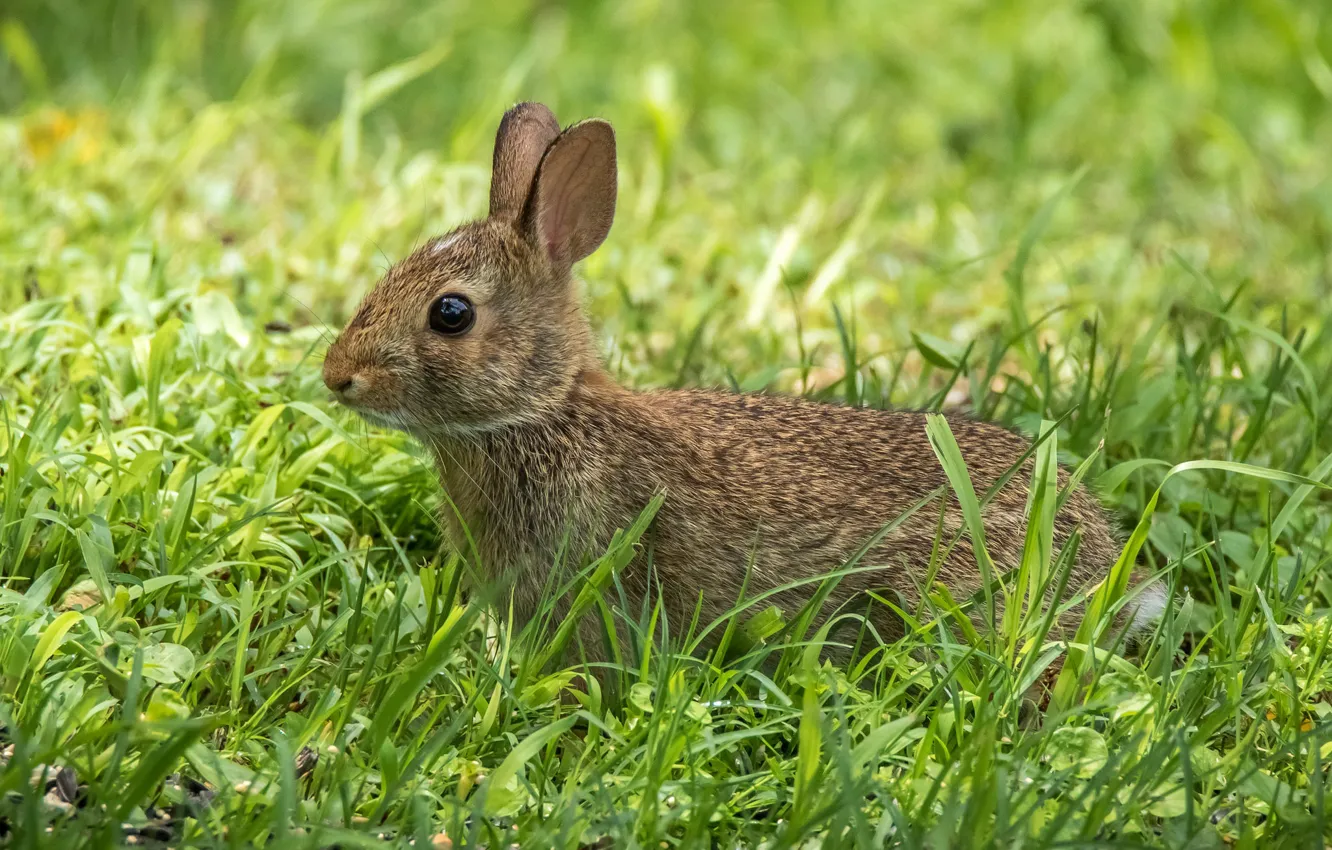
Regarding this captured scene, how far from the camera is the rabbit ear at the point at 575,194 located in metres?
4.30

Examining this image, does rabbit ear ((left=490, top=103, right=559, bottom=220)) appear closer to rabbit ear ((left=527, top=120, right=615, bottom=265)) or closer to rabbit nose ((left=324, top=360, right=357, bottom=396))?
rabbit ear ((left=527, top=120, right=615, bottom=265))

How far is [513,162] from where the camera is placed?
14.9ft

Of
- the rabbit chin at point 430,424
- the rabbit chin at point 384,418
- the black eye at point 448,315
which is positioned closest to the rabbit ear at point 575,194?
the black eye at point 448,315

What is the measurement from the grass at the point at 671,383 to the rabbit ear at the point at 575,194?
38 centimetres

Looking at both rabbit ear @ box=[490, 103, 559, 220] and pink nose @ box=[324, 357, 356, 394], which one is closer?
pink nose @ box=[324, 357, 356, 394]

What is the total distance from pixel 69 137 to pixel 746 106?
12.6 feet

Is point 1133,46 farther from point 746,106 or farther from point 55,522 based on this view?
point 55,522

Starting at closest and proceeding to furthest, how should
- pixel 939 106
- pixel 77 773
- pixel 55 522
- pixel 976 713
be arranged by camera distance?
pixel 77 773, pixel 976 713, pixel 55 522, pixel 939 106

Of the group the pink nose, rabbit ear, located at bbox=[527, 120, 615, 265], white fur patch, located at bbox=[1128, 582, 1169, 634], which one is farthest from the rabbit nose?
white fur patch, located at bbox=[1128, 582, 1169, 634]

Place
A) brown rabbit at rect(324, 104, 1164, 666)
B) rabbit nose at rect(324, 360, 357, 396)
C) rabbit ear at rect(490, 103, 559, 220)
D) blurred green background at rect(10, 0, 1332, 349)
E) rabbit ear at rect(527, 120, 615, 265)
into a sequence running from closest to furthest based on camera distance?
1. rabbit nose at rect(324, 360, 357, 396)
2. brown rabbit at rect(324, 104, 1164, 666)
3. rabbit ear at rect(527, 120, 615, 265)
4. rabbit ear at rect(490, 103, 559, 220)
5. blurred green background at rect(10, 0, 1332, 349)

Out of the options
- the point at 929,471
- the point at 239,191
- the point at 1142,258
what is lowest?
the point at 929,471

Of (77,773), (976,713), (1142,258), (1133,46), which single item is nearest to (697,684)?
(976,713)

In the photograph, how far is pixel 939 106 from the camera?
9.24m

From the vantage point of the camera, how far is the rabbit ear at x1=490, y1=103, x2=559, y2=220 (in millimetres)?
4547
